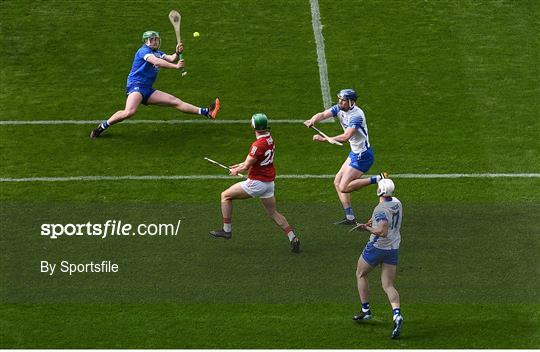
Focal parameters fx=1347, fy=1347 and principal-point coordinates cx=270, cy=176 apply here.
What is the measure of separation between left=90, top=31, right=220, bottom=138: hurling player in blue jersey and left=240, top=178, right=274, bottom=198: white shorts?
491 centimetres

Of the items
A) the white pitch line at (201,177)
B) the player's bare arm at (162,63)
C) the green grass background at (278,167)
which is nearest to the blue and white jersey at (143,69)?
the player's bare arm at (162,63)

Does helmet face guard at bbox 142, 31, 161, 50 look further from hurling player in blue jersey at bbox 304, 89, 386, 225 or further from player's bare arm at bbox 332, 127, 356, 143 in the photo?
player's bare arm at bbox 332, 127, 356, 143

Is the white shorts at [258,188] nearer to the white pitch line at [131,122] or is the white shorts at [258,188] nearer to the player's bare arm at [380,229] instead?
the player's bare arm at [380,229]

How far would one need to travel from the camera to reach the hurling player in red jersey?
21469 mm

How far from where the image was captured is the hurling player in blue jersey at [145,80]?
26156 mm

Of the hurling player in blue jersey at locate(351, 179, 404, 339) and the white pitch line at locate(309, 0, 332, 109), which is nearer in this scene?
the hurling player in blue jersey at locate(351, 179, 404, 339)

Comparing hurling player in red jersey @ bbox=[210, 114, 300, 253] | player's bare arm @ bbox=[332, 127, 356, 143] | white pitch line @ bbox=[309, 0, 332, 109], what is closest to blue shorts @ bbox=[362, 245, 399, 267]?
hurling player in red jersey @ bbox=[210, 114, 300, 253]

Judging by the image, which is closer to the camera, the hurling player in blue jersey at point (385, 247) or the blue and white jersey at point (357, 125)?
the hurling player in blue jersey at point (385, 247)

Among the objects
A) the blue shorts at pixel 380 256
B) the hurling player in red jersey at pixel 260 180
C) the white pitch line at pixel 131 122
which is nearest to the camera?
the blue shorts at pixel 380 256

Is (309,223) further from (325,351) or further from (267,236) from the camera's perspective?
(325,351)

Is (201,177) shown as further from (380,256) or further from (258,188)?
(380,256)

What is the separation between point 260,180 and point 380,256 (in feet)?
10.3

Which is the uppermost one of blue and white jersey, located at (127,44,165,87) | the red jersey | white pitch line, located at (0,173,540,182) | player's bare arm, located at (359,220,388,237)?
blue and white jersey, located at (127,44,165,87)

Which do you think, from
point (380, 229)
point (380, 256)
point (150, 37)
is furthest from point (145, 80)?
point (380, 229)
